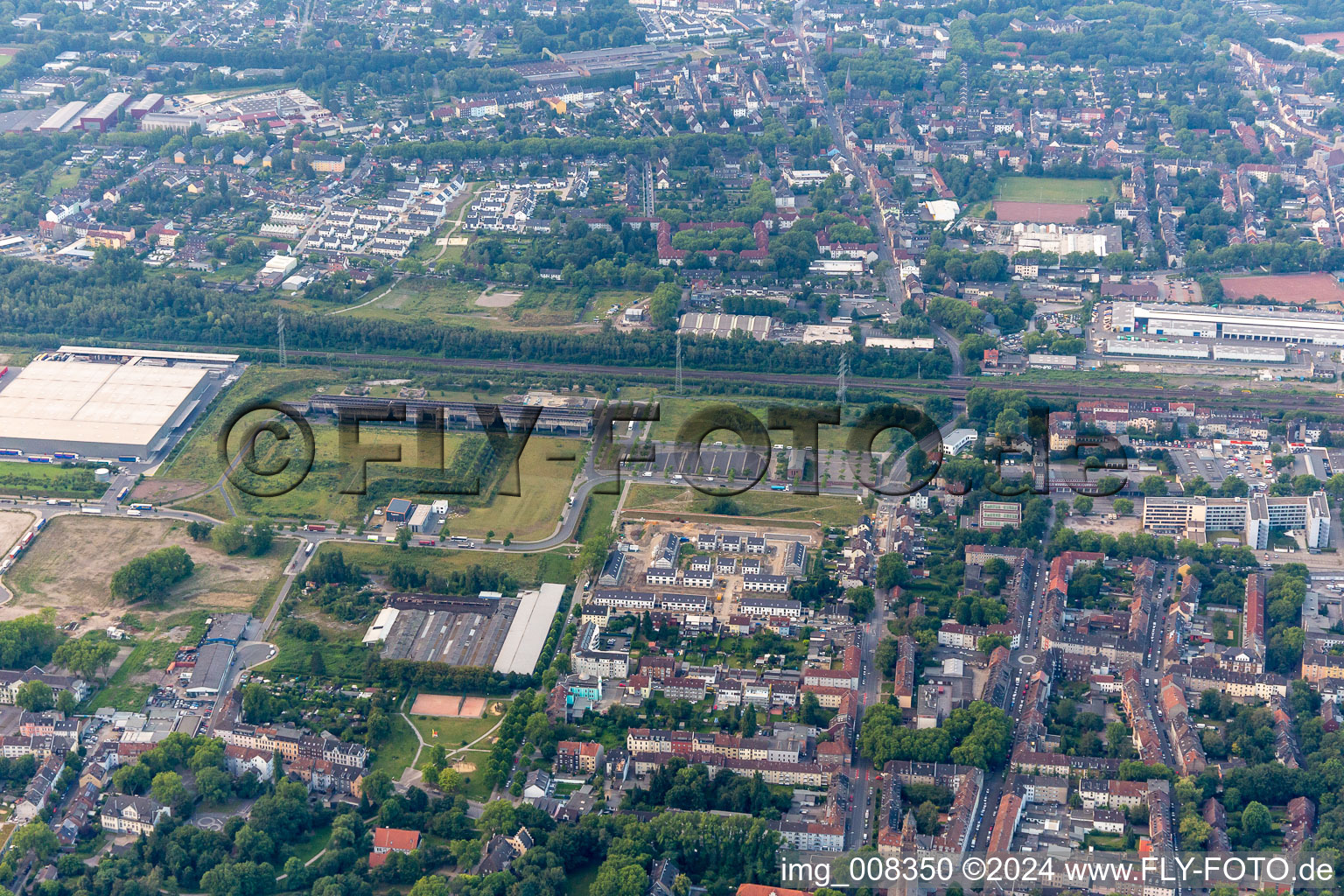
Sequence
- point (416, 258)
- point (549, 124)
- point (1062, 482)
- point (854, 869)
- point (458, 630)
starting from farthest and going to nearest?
point (549, 124), point (416, 258), point (1062, 482), point (458, 630), point (854, 869)

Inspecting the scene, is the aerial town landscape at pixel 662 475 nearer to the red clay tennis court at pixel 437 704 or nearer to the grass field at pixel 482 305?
the red clay tennis court at pixel 437 704

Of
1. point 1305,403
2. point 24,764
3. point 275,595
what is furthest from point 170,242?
point 1305,403

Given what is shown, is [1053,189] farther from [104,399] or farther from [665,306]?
[104,399]

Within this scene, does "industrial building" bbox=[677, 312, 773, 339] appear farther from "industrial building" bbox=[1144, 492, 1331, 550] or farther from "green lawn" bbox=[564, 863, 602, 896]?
"green lawn" bbox=[564, 863, 602, 896]

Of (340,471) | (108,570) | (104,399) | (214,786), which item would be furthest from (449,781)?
(104,399)

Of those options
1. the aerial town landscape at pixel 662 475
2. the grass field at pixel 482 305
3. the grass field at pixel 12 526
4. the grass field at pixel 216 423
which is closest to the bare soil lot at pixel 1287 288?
the aerial town landscape at pixel 662 475

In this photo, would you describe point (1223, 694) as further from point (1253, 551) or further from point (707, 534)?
point (707, 534)
